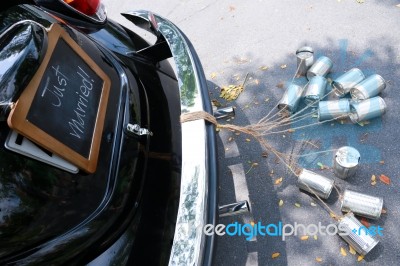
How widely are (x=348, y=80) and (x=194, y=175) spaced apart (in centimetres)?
168

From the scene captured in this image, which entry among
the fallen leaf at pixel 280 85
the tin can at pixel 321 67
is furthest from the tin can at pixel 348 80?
the fallen leaf at pixel 280 85

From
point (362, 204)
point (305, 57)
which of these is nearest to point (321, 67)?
point (305, 57)

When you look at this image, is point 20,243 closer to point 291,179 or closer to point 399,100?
point 291,179

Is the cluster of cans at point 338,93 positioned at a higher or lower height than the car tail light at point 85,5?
lower

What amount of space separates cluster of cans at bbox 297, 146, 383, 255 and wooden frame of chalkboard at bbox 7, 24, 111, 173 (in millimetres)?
1387

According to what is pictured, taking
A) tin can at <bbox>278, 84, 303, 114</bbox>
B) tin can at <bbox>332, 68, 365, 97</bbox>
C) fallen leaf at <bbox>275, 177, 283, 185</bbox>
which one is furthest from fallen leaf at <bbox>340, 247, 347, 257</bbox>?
tin can at <bbox>332, 68, 365, 97</bbox>

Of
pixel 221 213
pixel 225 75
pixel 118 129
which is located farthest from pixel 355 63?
pixel 118 129

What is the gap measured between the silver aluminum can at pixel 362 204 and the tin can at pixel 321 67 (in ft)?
3.50

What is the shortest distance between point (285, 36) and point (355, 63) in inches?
28.9

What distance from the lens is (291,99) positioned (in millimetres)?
2664

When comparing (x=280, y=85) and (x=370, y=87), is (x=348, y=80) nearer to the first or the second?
(x=370, y=87)

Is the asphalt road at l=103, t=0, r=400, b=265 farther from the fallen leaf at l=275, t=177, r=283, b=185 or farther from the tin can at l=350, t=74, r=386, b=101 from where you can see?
the tin can at l=350, t=74, r=386, b=101

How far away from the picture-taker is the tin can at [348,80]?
266 centimetres

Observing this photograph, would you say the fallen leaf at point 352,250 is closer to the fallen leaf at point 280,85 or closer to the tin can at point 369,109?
the tin can at point 369,109
